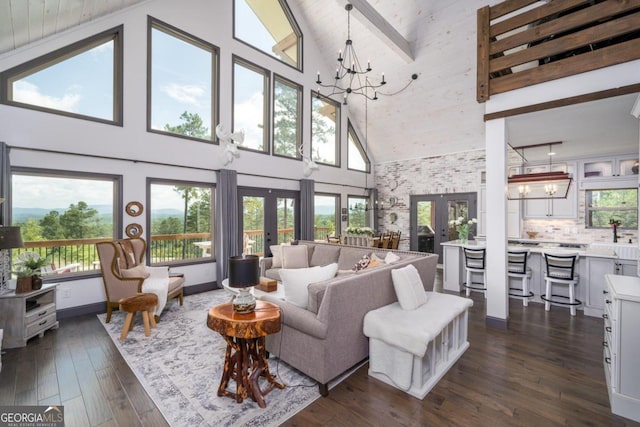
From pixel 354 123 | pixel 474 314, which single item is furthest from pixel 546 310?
pixel 354 123

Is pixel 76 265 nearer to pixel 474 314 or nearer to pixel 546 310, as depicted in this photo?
pixel 474 314

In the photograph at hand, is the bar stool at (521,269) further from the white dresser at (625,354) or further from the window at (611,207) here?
the window at (611,207)

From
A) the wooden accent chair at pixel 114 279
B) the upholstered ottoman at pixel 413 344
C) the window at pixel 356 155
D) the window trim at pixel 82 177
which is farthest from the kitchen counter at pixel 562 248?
the window trim at pixel 82 177

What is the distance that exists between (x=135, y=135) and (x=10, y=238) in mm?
2384

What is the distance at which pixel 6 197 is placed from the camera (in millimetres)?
3801

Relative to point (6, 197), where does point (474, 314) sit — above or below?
below

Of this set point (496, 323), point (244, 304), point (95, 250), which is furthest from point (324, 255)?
point (95, 250)

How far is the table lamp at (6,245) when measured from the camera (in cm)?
320

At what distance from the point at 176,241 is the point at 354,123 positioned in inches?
263

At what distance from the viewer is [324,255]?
5.58 metres

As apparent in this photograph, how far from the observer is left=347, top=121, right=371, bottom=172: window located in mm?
9570

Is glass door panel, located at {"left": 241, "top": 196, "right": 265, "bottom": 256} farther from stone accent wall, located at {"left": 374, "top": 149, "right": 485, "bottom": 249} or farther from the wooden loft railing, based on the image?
the wooden loft railing

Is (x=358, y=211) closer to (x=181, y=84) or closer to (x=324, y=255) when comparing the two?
(x=324, y=255)

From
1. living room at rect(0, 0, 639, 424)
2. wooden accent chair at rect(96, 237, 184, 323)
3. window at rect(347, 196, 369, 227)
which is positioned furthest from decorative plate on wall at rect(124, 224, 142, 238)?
window at rect(347, 196, 369, 227)
